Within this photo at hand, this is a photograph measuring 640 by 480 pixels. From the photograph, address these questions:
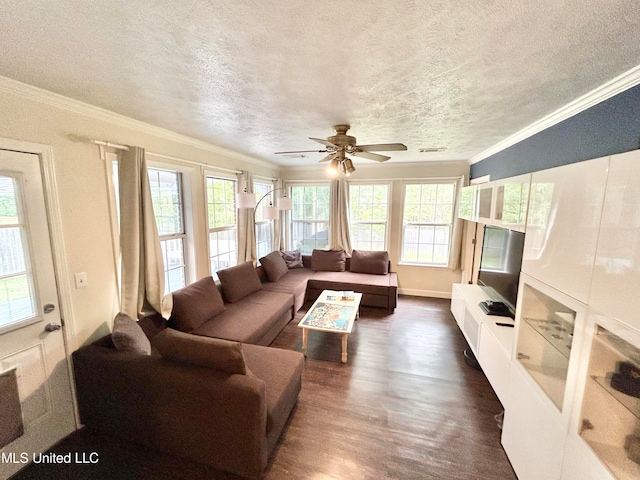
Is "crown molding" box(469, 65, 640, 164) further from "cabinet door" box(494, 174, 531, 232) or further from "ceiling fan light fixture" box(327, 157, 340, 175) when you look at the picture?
"ceiling fan light fixture" box(327, 157, 340, 175)

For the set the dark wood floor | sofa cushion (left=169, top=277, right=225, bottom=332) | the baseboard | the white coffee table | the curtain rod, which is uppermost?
the curtain rod

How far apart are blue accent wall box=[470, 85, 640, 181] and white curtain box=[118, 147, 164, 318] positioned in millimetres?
3449

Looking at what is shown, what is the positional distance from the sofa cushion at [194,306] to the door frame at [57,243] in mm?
727

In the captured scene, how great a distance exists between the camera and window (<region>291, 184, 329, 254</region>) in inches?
209

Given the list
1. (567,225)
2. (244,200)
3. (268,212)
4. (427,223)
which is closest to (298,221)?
(268,212)

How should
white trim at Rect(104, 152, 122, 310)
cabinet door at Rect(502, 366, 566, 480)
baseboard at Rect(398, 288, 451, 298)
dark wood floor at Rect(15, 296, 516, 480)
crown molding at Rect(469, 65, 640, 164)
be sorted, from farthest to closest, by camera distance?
baseboard at Rect(398, 288, 451, 298)
white trim at Rect(104, 152, 122, 310)
dark wood floor at Rect(15, 296, 516, 480)
crown molding at Rect(469, 65, 640, 164)
cabinet door at Rect(502, 366, 566, 480)

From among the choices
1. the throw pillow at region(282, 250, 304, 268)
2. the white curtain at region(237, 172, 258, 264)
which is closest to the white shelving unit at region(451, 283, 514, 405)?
the throw pillow at region(282, 250, 304, 268)

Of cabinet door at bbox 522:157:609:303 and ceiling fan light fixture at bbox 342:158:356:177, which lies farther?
ceiling fan light fixture at bbox 342:158:356:177

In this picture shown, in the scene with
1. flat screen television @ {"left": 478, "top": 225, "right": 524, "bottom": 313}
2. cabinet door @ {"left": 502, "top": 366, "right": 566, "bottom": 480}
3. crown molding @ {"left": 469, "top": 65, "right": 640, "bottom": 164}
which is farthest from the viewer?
flat screen television @ {"left": 478, "top": 225, "right": 524, "bottom": 313}

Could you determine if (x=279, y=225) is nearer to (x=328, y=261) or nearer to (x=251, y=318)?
(x=328, y=261)

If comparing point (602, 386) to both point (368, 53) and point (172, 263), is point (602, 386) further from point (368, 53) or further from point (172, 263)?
point (172, 263)

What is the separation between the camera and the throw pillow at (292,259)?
4.92 metres

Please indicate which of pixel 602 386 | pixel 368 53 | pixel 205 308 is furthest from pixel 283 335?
pixel 368 53

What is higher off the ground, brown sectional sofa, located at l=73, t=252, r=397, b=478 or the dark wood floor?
brown sectional sofa, located at l=73, t=252, r=397, b=478
